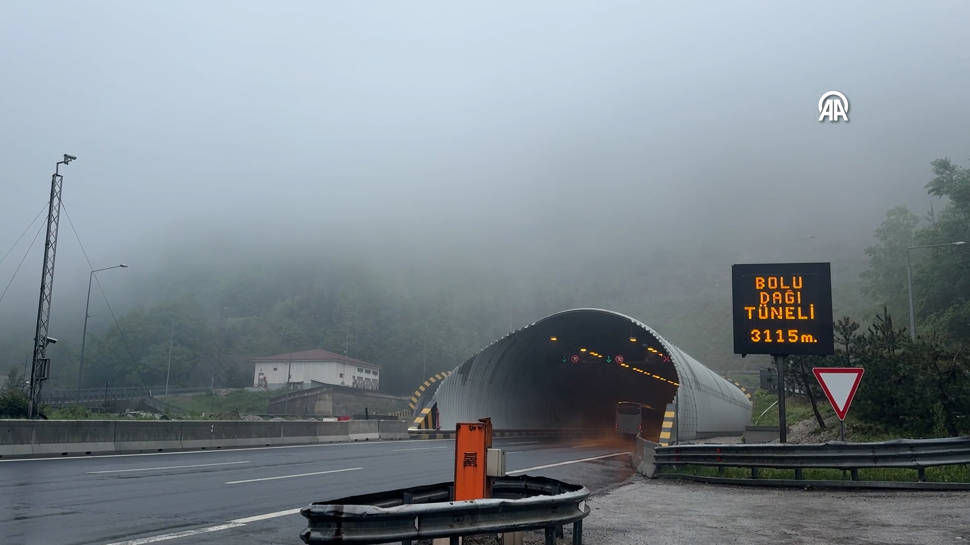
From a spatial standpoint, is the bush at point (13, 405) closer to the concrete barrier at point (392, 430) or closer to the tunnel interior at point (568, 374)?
the concrete barrier at point (392, 430)

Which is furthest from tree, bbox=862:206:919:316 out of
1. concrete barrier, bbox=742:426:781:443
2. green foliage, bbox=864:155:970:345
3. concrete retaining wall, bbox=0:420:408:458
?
concrete retaining wall, bbox=0:420:408:458

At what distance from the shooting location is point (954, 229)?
67.4 meters

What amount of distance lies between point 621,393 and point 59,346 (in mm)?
148793

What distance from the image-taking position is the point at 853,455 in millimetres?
15188

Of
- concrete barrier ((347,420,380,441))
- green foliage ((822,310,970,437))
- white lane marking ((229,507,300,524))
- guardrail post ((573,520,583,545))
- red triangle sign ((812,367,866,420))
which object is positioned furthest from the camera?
concrete barrier ((347,420,380,441))

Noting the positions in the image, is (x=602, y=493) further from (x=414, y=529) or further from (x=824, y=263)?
(x=414, y=529)

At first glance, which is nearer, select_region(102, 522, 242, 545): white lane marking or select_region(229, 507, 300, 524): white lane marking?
select_region(102, 522, 242, 545): white lane marking

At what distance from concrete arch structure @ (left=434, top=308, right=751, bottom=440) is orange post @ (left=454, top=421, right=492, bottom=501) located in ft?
80.4

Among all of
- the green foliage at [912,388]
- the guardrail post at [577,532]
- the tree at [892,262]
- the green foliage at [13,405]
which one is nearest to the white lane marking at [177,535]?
the guardrail post at [577,532]

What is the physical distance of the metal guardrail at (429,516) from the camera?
237 inches

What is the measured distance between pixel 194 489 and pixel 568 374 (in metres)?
45.8

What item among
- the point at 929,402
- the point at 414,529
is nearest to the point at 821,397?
the point at 929,402

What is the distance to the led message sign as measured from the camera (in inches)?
745

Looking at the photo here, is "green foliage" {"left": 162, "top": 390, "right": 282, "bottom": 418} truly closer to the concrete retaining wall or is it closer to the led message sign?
the concrete retaining wall
